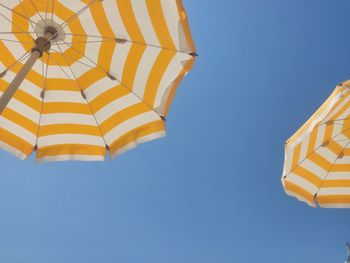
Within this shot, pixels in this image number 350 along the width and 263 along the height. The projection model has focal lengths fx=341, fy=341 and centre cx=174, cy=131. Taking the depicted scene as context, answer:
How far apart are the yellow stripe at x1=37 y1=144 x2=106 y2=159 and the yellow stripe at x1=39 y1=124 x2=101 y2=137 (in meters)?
0.20

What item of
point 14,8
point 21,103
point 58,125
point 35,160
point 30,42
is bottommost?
point 35,160

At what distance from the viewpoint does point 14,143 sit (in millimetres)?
4953

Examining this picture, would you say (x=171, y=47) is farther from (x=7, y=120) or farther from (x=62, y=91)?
(x=7, y=120)

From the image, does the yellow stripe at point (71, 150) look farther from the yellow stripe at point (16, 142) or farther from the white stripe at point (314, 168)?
the white stripe at point (314, 168)

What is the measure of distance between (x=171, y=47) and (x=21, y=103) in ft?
7.79

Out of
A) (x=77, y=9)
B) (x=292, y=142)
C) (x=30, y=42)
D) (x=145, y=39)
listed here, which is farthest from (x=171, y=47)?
(x=292, y=142)

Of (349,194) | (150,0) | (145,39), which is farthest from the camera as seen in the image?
(349,194)

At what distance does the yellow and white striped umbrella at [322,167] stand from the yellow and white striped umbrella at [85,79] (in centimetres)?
246

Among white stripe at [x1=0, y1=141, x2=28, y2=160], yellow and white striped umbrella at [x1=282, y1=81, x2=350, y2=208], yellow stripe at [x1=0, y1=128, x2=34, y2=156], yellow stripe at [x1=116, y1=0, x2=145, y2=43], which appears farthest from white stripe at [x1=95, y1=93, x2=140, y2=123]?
yellow and white striped umbrella at [x1=282, y1=81, x2=350, y2=208]

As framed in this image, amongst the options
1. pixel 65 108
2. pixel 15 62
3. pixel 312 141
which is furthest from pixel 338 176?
pixel 15 62

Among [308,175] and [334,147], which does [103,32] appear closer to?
[308,175]

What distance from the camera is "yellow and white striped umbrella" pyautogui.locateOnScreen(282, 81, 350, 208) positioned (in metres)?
5.80

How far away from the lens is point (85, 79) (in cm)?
507

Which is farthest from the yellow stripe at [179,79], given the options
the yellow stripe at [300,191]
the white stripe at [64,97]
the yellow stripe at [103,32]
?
the yellow stripe at [300,191]
